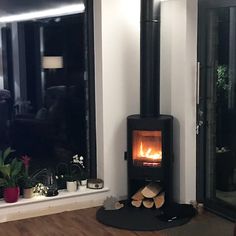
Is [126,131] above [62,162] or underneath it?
above

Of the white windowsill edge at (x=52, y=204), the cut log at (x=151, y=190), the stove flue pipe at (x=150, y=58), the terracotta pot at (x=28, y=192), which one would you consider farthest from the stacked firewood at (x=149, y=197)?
the terracotta pot at (x=28, y=192)

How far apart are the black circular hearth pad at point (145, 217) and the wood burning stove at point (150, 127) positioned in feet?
0.62

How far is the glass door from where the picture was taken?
432cm

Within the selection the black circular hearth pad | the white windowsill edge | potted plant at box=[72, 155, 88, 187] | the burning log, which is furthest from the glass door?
potted plant at box=[72, 155, 88, 187]

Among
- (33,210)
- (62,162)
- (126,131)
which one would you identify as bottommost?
(33,210)

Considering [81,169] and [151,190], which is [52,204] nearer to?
[81,169]

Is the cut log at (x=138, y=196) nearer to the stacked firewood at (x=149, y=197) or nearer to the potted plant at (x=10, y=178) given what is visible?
the stacked firewood at (x=149, y=197)

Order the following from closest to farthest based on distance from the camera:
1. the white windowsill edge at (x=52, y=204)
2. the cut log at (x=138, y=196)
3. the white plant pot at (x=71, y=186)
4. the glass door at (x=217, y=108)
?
the glass door at (x=217, y=108) → the white windowsill edge at (x=52, y=204) → the cut log at (x=138, y=196) → the white plant pot at (x=71, y=186)

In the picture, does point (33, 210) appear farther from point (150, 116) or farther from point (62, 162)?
point (150, 116)

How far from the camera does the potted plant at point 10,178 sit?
14.4 feet

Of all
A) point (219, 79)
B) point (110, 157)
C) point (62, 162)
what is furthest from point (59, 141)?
point (219, 79)

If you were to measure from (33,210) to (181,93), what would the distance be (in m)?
1.80

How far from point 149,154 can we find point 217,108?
777 millimetres

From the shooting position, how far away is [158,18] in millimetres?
4527
